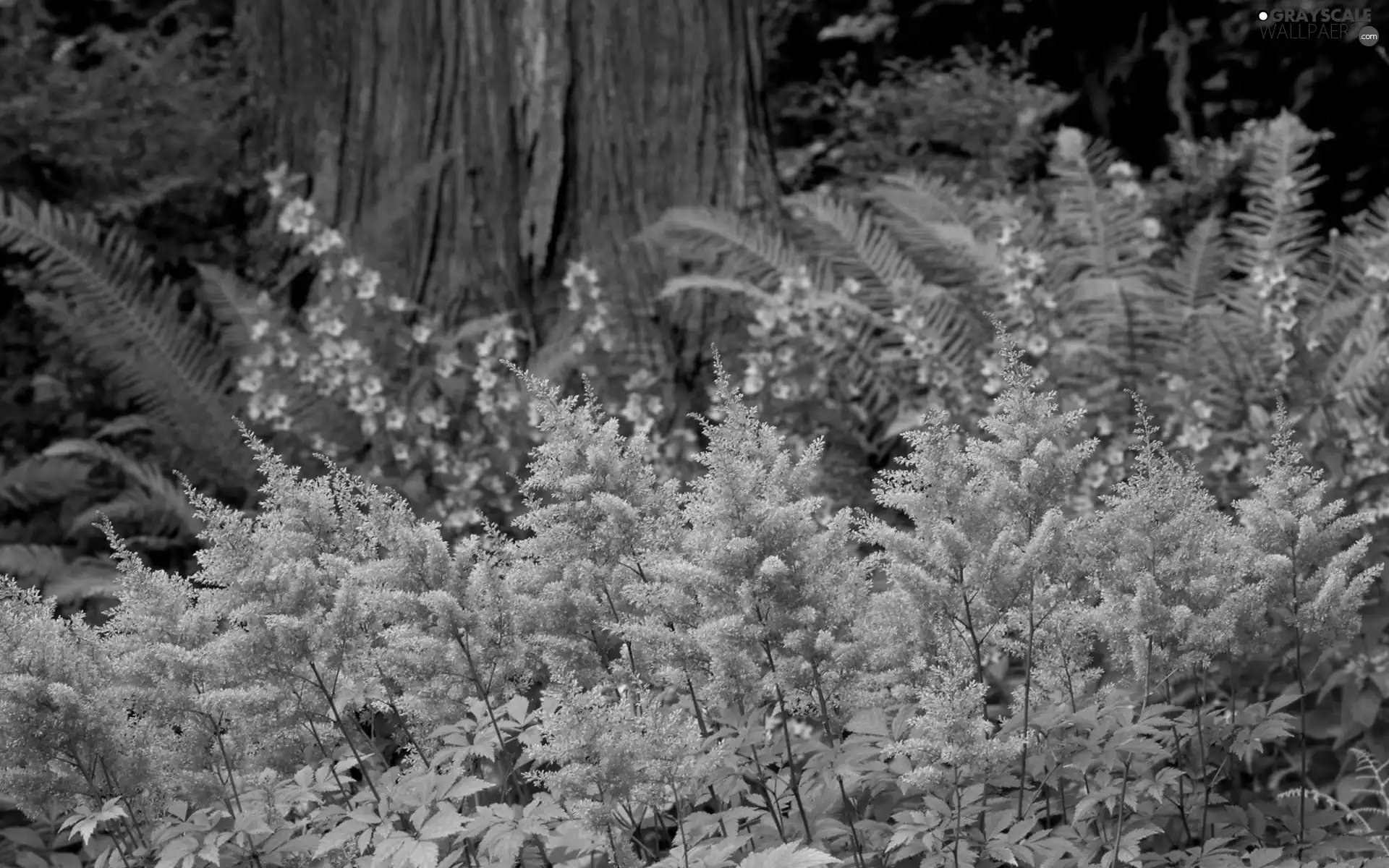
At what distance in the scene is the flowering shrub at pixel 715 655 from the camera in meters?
2.28

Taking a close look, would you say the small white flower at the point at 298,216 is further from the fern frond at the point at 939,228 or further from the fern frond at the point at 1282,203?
the fern frond at the point at 1282,203

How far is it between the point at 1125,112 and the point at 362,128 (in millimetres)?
5006

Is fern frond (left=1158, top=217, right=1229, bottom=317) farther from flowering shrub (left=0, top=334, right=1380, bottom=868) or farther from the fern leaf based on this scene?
the fern leaf

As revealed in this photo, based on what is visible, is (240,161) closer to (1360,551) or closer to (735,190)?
(735,190)

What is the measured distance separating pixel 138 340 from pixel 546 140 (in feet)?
6.24

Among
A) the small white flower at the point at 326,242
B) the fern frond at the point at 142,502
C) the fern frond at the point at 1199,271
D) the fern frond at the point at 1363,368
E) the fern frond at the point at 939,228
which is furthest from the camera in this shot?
→ the fern frond at the point at 1199,271

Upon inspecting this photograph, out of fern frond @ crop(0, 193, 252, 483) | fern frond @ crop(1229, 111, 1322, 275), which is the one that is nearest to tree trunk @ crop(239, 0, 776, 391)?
fern frond @ crop(0, 193, 252, 483)

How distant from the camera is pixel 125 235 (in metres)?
6.52

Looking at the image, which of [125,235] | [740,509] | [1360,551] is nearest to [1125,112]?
[125,235]

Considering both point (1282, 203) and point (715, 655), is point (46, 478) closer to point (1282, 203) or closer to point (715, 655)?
point (715, 655)

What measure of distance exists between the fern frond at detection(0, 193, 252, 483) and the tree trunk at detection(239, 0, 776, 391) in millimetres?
879

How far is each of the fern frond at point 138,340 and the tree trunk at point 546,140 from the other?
2.88 ft

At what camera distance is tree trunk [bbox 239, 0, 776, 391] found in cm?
608

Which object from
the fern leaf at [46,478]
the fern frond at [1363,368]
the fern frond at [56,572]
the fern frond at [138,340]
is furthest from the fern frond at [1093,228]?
the fern leaf at [46,478]
